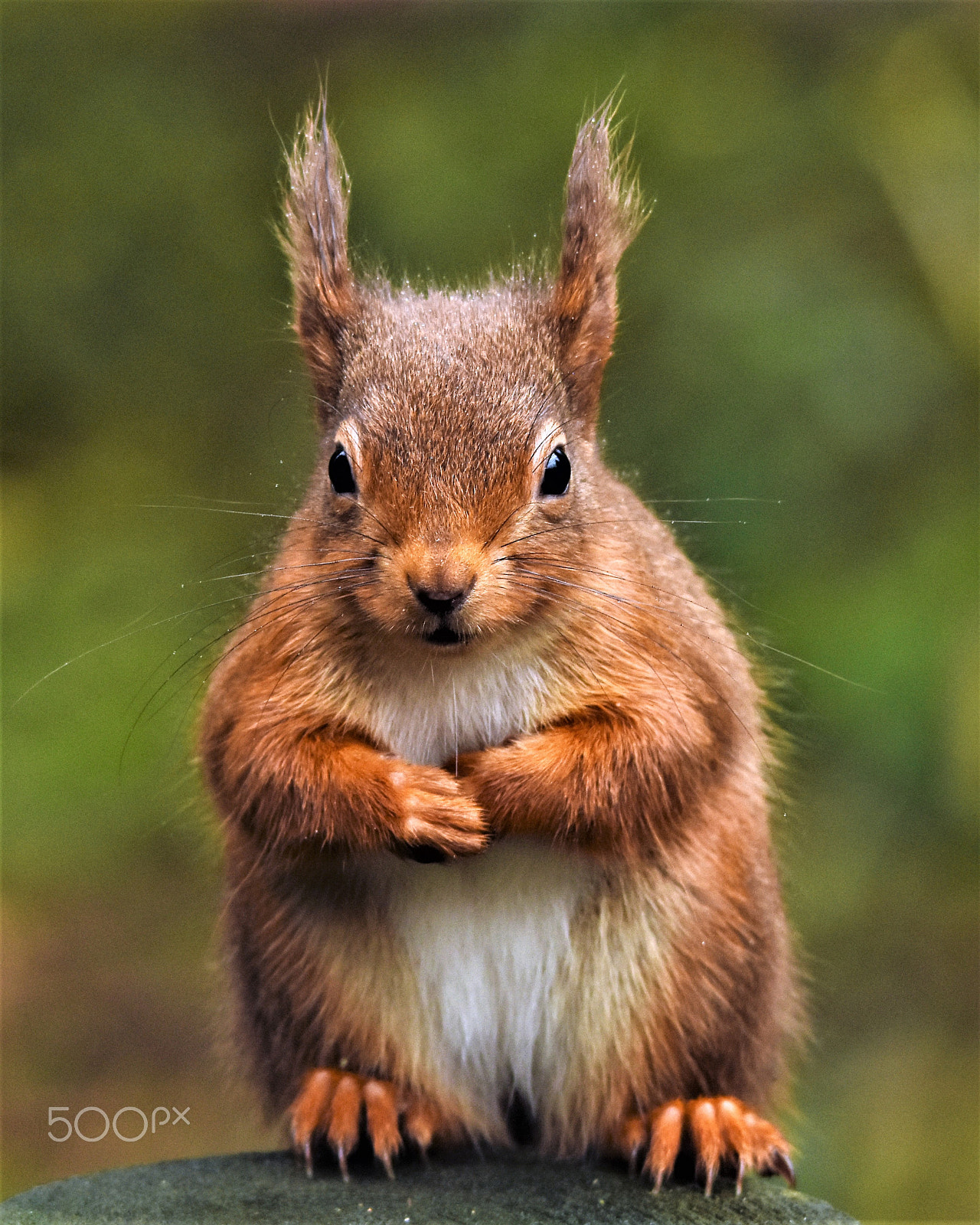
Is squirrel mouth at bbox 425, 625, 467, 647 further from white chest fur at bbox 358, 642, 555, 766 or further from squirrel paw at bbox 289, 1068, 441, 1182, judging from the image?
squirrel paw at bbox 289, 1068, 441, 1182

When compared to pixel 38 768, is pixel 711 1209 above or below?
below

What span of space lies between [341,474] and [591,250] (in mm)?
328

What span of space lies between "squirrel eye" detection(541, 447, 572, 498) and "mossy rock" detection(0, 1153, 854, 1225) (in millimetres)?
687

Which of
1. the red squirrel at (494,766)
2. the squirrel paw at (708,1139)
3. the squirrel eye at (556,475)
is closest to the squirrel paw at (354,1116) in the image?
the red squirrel at (494,766)

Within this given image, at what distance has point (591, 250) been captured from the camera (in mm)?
1558

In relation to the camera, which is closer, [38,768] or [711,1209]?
[711,1209]

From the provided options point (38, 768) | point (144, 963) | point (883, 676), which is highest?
point (883, 676)

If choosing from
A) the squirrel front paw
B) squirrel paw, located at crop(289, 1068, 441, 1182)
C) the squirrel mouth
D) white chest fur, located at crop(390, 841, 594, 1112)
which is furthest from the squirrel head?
squirrel paw, located at crop(289, 1068, 441, 1182)

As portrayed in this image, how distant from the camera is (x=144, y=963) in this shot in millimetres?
2836

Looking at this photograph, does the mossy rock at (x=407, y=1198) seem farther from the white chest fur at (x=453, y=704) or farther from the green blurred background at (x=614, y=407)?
the green blurred background at (x=614, y=407)

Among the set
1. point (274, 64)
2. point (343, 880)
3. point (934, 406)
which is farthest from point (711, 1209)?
point (274, 64)

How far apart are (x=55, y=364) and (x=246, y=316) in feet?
1.14

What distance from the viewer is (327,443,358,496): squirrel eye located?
1474 millimetres

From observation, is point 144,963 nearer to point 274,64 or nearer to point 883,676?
point 883,676
